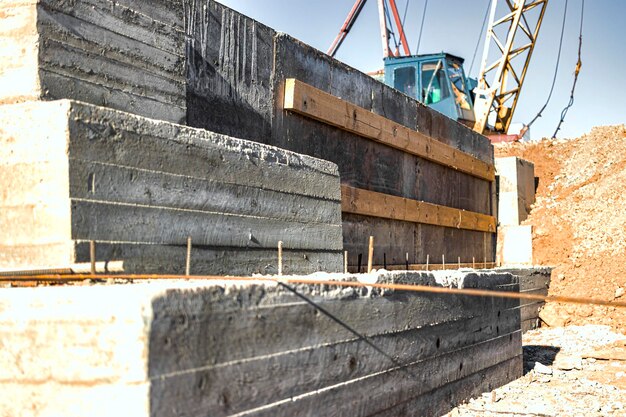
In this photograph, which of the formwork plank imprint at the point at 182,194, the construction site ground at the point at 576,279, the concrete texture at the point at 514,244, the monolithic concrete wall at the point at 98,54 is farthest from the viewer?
the concrete texture at the point at 514,244

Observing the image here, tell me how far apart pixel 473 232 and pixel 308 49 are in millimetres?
6301

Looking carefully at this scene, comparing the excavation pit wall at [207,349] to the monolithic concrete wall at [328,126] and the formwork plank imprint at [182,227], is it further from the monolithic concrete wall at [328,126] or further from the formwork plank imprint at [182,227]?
the monolithic concrete wall at [328,126]

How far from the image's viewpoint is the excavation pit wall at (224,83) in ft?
14.4

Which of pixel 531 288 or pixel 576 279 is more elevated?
pixel 576 279

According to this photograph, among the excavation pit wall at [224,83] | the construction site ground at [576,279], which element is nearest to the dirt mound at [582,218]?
the construction site ground at [576,279]

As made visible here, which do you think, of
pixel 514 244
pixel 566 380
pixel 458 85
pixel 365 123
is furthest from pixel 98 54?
pixel 458 85

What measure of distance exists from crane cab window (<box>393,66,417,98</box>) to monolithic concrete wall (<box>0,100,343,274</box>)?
1607 centimetres

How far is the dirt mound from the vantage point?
1330 centimetres

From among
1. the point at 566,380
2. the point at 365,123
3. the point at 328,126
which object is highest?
the point at 365,123

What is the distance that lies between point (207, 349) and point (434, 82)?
1864 centimetres

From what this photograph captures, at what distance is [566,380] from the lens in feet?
26.0

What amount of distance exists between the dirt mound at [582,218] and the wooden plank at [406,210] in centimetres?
233

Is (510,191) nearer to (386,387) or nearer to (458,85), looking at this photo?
(458,85)

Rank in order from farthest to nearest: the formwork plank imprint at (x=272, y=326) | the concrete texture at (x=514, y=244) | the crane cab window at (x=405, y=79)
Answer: the crane cab window at (x=405, y=79) < the concrete texture at (x=514, y=244) < the formwork plank imprint at (x=272, y=326)
